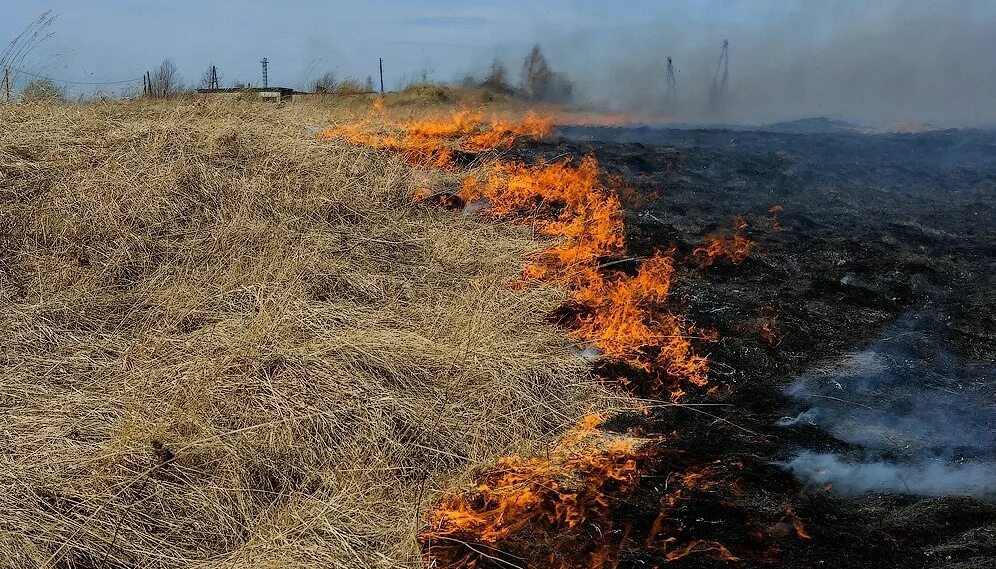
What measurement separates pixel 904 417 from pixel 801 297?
7.48 ft

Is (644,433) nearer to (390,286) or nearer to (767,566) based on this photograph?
(767,566)

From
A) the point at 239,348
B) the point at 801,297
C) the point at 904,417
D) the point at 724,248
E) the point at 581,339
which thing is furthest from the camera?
the point at 724,248

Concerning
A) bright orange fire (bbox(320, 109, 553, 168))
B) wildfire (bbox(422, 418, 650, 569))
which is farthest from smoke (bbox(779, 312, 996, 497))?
bright orange fire (bbox(320, 109, 553, 168))

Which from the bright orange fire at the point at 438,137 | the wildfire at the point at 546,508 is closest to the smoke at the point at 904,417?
the wildfire at the point at 546,508

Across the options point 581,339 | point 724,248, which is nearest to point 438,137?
point 724,248

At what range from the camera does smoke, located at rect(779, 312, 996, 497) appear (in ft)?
13.9

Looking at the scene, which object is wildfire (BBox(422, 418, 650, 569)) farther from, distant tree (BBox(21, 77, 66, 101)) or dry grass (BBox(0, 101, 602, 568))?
distant tree (BBox(21, 77, 66, 101))

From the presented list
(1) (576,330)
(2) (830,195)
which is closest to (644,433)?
(1) (576,330)

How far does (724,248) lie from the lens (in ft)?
26.6

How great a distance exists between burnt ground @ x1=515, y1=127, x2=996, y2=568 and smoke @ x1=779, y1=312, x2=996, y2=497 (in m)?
0.13

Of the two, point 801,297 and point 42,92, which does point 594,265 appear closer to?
point 801,297

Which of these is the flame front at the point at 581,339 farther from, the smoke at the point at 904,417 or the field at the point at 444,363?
the smoke at the point at 904,417

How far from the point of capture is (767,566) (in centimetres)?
343

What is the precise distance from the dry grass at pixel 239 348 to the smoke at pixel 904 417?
1.66m
